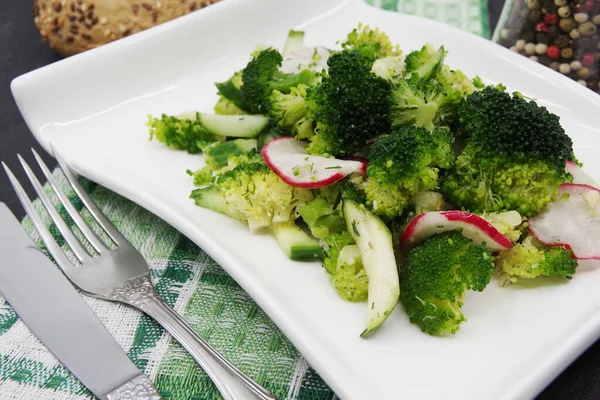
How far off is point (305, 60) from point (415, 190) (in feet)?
2.90

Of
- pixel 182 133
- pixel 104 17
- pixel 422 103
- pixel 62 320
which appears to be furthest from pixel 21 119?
pixel 422 103

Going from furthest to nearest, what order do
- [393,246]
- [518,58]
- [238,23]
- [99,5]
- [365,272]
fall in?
[99,5] → [238,23] → [518,58] → [393,246] → [365,272]

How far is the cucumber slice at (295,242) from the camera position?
1923mm

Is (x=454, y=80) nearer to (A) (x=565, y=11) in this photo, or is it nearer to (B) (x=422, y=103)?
(B) (x=422, y=103)

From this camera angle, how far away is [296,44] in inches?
110

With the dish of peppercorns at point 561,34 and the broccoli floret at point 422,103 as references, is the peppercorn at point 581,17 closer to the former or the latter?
the dish of peppercorns at point 561,34

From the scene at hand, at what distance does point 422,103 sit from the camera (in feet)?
6.46

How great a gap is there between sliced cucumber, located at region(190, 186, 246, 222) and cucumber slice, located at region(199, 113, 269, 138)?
341mm

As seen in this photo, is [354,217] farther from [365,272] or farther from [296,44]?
[296,44]

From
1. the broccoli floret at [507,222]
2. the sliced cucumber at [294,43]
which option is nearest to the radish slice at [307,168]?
the broccoli floret at [507,222]

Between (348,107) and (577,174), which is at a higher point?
(348,107)

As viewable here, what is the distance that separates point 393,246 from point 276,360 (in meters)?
0.49

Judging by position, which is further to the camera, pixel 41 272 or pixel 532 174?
pixel 41 272

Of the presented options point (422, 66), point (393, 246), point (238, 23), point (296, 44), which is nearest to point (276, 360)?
point (393, 246)
